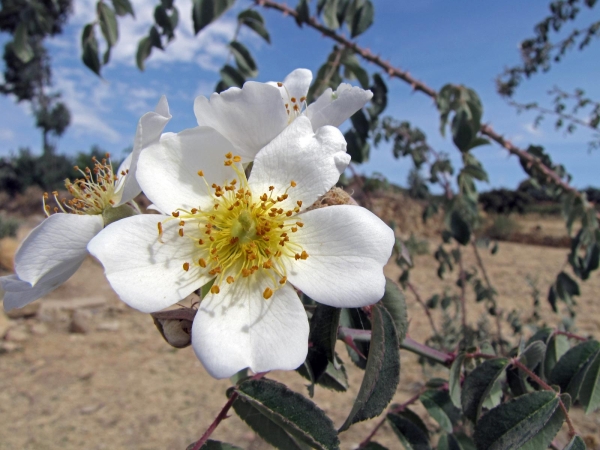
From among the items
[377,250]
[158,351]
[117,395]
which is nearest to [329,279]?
[377,250]

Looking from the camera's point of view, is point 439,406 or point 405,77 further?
point 405,77

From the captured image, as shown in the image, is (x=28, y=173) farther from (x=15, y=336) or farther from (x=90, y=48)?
(x=90, y=48)

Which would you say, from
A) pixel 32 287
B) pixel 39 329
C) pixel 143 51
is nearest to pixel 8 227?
pixel 39 329

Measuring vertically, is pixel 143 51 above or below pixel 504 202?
above

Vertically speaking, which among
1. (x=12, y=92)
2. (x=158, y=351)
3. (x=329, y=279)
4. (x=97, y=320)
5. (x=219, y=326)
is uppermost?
(x=329, y=279)

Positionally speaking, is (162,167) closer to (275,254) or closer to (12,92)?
(275,254)

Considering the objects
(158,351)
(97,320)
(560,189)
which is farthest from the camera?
(97,320)

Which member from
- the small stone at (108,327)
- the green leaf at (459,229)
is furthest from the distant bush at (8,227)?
the green leaf at (459,229)

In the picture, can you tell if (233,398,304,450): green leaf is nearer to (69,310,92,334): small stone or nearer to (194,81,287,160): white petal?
(194,81,287,160): white petal
